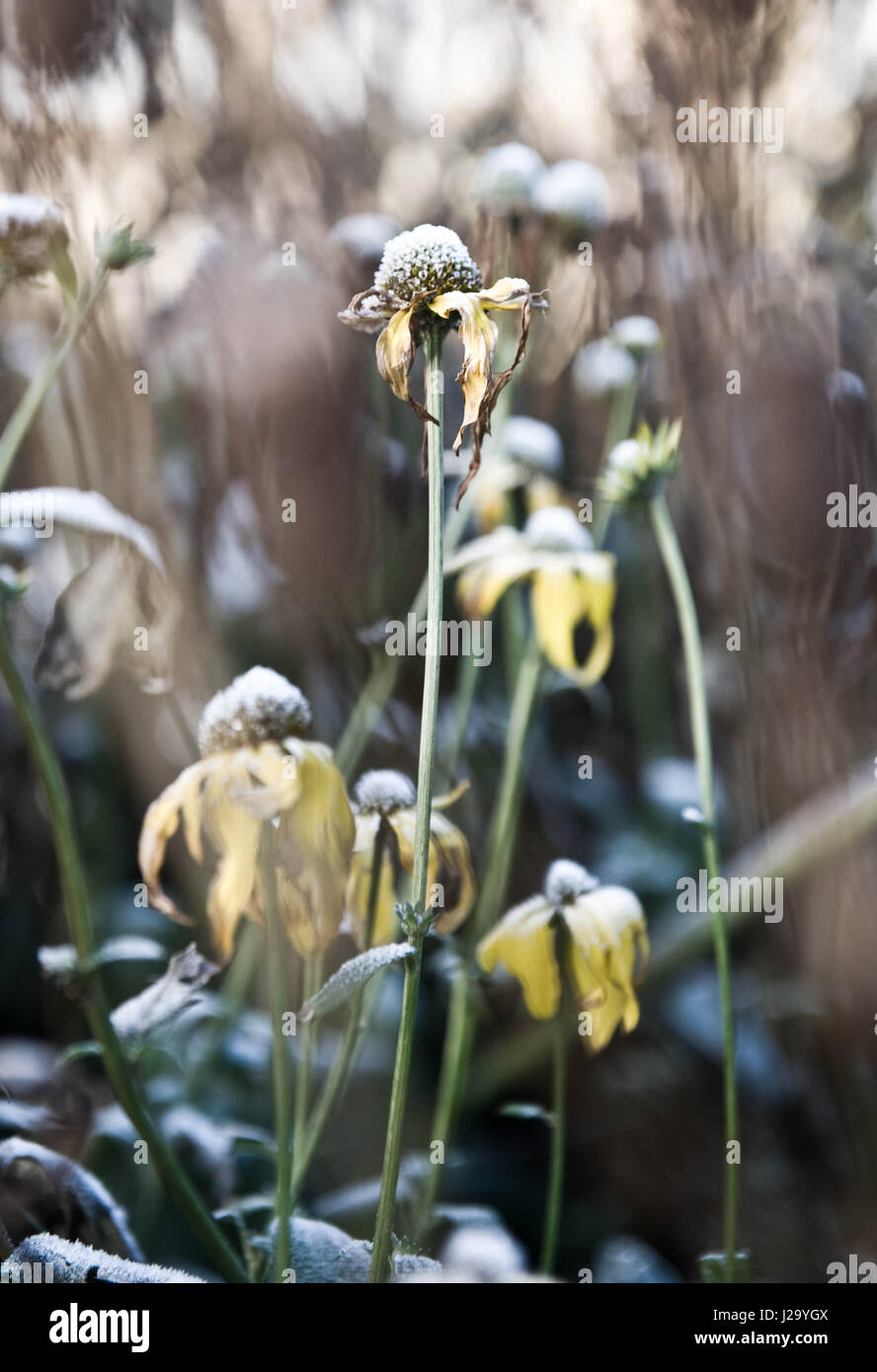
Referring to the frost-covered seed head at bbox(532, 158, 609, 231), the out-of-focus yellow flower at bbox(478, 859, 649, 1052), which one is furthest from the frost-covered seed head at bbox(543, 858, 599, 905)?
the frost-covered seed head at bbox(532, 158, 609, 231)

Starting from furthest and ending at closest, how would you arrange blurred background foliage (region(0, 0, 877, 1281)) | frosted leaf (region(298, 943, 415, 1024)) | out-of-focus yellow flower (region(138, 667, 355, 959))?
blurred background foliage (region(0, 0, 877, 1281)) → out-of-focus yellow flower (region(138, 667, 355, 959)) → frosted leaf (region(298, 943, 415, 1024))

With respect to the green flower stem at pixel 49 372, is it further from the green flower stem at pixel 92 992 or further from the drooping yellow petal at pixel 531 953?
the drooping yellow petal at pixel 531 953

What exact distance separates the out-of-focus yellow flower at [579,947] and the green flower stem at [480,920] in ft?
0.10

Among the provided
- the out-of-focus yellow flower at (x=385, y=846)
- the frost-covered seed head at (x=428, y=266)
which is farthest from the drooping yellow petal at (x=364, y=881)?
the frost-covered seed head at (x=428, y=266)

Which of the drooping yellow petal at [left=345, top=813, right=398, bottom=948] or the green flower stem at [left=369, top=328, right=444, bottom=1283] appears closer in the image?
the green flower stem at [left=369, top=328, right=444, bottom=1283]

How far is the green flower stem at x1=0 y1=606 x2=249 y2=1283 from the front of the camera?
0.39 m

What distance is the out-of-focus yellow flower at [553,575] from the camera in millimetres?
514

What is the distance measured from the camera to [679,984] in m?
0.57

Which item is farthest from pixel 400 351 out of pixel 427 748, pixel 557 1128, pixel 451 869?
pixel 557 1128

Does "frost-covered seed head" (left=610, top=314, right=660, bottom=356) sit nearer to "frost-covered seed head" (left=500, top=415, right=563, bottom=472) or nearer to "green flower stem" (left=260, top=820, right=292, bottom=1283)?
"frost-covered seed head" (left=500, top=415, right=563, bottom=472)

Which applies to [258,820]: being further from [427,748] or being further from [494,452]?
[494,452]

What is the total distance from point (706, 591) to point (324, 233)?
292 mm

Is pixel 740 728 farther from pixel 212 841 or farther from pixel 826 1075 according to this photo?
pixel 212 841
